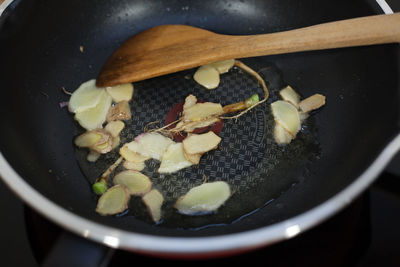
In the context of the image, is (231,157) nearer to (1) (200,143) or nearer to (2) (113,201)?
(1) (200,143)

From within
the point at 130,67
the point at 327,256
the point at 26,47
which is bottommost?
the point at 327,256

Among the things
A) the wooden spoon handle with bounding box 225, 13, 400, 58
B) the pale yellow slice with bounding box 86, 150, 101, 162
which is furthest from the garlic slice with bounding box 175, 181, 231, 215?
the wooden spoon handle with bounding box 225, 13, 400, 58

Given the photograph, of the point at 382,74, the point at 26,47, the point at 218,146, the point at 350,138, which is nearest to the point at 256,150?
the point at 218,146

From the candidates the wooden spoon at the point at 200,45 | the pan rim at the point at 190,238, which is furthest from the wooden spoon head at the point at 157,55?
the pan rim at the point at 190,238

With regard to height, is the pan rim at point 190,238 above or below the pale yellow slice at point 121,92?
above

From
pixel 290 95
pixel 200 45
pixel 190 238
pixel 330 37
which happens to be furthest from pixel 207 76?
pixel 190 238

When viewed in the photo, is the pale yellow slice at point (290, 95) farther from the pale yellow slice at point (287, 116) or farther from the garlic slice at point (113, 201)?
the garlic slice at point (113, 201)

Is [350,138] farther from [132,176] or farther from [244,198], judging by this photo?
[132,176]
